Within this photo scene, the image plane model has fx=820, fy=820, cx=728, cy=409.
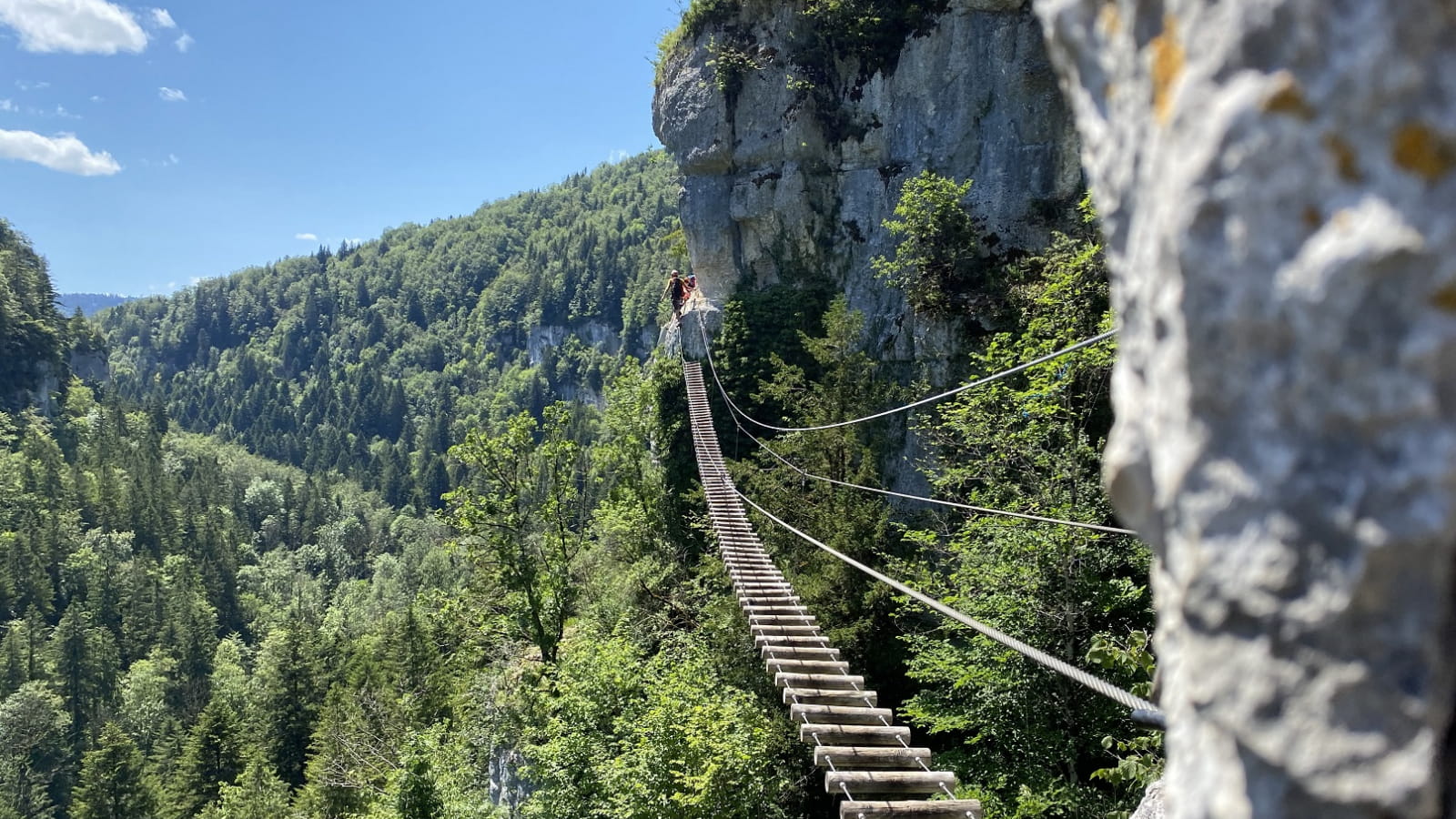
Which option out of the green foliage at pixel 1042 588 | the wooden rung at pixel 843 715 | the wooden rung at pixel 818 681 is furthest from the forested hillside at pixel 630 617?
the wooden rung at pixel 818 681

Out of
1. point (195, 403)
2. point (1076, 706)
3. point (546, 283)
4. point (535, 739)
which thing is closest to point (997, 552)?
point (1076, 706)

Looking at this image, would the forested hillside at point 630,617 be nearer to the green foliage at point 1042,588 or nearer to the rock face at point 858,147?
the green foliage at point 1042,588

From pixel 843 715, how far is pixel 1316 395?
647 cm

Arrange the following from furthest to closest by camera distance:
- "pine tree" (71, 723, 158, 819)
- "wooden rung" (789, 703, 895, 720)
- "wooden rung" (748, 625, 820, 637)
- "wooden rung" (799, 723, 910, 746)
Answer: "pine tree" (71, 723, 158, 819), "wooden rung" (748, 625, 820, 637), "wooden rung" (789, 703, 895, 720), "wooden rung" (799, 723, 910, 746)

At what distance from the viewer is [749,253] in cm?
2384

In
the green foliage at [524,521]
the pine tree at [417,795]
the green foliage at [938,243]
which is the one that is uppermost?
the green foliage at [938,243]

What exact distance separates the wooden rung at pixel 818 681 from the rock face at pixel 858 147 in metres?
11.3

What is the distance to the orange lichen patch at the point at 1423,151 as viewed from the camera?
0.97m

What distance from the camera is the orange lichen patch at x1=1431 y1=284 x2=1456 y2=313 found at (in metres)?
0.95

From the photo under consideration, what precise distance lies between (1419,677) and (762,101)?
23.6 metres

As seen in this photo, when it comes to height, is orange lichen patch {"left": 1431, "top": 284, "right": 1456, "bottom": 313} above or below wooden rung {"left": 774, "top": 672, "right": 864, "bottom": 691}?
above

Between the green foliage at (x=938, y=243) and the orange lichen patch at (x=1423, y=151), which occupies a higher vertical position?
the green foliage at (x=938, y=243)

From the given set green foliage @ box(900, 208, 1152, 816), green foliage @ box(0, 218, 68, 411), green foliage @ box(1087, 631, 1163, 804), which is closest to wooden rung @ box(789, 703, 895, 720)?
green foliage @ box(1087, 631, 1163, 804)

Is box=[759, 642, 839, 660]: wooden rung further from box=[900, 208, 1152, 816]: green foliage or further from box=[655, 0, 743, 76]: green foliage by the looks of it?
box=[655, 0, 743, 76]: green foliage
